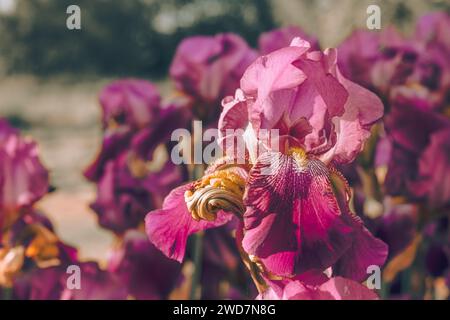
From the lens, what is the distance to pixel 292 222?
67cm

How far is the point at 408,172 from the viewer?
1199 millimetres

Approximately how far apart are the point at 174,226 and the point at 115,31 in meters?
10.2

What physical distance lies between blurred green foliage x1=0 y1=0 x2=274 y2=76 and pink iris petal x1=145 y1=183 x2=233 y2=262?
9422mm

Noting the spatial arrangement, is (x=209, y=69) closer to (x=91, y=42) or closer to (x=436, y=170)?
(x=436, y=170)

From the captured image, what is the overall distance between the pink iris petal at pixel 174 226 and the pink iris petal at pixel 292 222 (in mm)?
91

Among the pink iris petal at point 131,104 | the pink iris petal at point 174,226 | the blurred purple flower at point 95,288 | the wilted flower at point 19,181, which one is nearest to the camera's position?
the pink iris petal at point 174,226

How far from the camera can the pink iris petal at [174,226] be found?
0.75m

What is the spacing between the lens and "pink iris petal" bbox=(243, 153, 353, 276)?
66 centimetres

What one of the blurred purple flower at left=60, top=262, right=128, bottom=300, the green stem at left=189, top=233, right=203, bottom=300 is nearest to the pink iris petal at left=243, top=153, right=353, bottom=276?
the blurred purple flower at left=60, top=262, right=128, bottom=300

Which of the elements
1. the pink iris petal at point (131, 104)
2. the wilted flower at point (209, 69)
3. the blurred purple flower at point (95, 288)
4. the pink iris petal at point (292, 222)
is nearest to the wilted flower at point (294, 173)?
the pink iris petal at point (292, 222)

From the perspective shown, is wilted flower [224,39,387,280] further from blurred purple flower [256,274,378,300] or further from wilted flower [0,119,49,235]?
wilted flower [0,119,49,235]

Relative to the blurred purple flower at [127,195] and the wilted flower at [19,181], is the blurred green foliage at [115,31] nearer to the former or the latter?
the blurred purple flower at [127,195]
